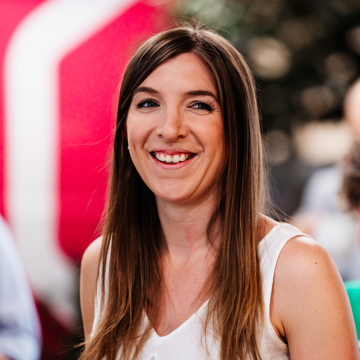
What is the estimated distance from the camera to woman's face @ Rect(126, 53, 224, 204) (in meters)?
1.54

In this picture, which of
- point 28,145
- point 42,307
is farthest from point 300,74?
point 42,307

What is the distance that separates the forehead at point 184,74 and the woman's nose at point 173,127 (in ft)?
0.25

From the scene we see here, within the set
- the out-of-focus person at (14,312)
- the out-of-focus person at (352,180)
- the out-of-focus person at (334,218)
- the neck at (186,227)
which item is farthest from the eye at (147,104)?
the out-of-focus person at (334,218)

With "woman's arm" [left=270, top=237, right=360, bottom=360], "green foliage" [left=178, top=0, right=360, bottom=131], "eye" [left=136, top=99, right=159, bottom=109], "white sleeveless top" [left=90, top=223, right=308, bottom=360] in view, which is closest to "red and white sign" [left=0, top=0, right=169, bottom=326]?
"green foliage" [left=178, top=0, right=360, bottom=131]

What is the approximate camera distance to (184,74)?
1.55 m

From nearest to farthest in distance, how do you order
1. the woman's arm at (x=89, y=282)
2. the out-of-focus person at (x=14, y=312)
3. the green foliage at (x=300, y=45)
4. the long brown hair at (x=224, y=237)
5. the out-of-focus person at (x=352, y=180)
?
the long brown hair at (x=224, y=237)
the woman's arm at (x=89, y=282)
the out-of-focus person at (x=14, y=312)
the out-of-focus person at (x=352, y=180)
the green foliage at (x=300, y=45)

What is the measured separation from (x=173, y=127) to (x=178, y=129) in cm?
2

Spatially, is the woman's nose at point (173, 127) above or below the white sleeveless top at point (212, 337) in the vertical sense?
above

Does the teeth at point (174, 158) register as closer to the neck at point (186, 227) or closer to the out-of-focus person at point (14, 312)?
the neck at point (186, 227)

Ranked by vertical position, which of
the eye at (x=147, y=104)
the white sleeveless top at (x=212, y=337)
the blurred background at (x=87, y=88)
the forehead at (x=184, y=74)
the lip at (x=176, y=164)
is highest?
the blurred background at (x=87, y=88)

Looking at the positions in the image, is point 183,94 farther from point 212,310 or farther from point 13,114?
point 13,114

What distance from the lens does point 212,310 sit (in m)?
1.53

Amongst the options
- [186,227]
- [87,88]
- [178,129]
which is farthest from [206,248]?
[87,88]

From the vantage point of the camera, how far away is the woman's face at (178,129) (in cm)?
154
